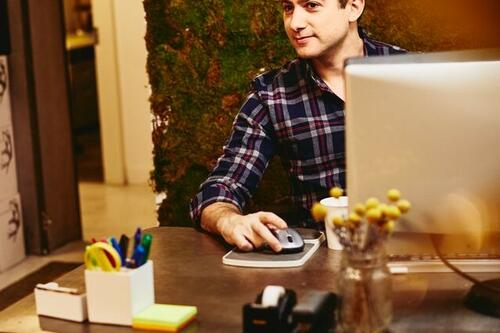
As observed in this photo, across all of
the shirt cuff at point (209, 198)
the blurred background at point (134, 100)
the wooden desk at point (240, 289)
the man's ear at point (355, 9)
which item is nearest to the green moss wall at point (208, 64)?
the blurred background at point (134, 100)

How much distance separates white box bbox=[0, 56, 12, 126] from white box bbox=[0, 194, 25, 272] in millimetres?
391

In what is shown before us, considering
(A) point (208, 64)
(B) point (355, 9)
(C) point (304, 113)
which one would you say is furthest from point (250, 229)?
(A) point (208, 64)

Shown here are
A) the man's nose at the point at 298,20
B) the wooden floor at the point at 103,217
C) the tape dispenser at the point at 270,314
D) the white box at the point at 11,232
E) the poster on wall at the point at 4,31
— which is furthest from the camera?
the wooden floor at the point at 103,217

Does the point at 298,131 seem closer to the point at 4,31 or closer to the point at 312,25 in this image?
the point at 312,25

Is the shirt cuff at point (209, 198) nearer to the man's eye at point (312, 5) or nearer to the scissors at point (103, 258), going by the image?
the man's eye at point (312, 5)

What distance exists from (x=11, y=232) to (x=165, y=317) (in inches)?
116

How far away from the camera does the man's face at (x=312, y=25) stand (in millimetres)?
2246

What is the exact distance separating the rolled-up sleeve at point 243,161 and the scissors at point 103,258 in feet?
2.16

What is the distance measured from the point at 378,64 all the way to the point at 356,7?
100cm

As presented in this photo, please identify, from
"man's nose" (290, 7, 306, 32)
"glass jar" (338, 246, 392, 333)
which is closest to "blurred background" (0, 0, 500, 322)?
"man's nose" (290, 7, 306, 32)

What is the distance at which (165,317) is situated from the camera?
144cm

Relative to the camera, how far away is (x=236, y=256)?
5.88 ft

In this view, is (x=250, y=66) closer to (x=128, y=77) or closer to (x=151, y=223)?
(x=151, y=223)

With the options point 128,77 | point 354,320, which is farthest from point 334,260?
point 128,77
